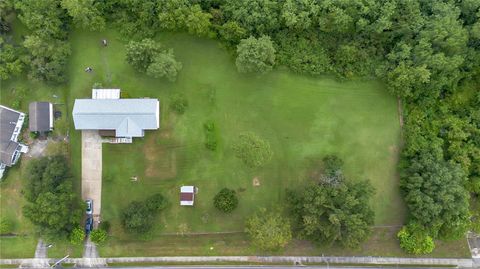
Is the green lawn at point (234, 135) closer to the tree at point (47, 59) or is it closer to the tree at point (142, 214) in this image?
the tree at point (142, 214)

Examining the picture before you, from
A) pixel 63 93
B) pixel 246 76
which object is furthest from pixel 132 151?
pixel 246 76

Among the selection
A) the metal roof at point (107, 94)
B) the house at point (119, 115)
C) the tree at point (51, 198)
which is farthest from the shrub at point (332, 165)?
the tree at point (51, 198)

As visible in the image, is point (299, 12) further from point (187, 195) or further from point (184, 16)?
point (187, 195)

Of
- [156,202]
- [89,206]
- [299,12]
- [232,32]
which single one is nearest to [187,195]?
[156,202]

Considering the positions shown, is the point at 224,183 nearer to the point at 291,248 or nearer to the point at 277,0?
the point at 291,248

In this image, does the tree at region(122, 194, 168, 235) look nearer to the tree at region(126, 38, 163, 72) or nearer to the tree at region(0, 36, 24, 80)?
the tree at region(126, 38, 163, 72)

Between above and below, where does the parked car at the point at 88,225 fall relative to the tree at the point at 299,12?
below

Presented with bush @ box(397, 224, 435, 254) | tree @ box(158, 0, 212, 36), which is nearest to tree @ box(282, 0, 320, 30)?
tree @ box(158, 0, 212, 36)
